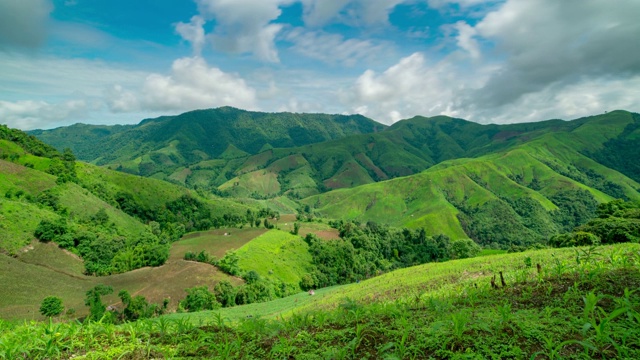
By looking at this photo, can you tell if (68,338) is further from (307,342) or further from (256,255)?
(256,255)

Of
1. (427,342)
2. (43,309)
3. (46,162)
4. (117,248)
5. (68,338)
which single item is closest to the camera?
(427,342)

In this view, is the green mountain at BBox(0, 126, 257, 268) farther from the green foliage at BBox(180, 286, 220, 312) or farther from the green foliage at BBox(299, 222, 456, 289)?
the green foliage at BBox(299, 222, 456, 289)

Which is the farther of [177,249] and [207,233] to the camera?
[207,233]

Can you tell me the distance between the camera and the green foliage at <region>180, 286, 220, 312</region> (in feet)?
269

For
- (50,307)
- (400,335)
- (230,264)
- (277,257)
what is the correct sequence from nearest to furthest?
(400,335)
(50,307)
(230,264)
(277,257)

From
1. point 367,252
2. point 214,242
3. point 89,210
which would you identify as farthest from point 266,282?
point 89,210

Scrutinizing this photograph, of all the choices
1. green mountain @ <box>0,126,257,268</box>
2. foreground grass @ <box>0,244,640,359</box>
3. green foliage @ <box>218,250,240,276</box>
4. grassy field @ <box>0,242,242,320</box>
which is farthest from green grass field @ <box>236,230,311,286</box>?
foreground grass @ <box>0,244,640,359</box>

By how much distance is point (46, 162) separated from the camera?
142750 mm

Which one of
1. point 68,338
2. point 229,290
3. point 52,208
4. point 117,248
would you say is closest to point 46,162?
point 52,208

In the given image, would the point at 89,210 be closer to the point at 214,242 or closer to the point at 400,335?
the point at 214,242

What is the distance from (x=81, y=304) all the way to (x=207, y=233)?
7586 centimetres

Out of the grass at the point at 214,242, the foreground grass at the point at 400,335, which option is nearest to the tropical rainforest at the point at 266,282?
the foreground grass at the point at 400,335

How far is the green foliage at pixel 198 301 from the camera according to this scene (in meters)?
82.0

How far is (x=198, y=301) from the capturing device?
271 feet
